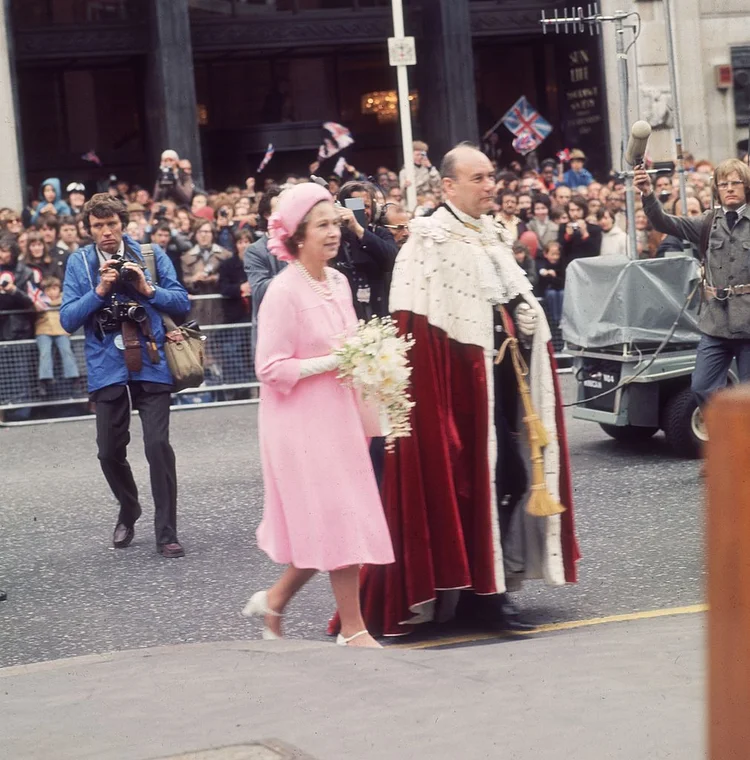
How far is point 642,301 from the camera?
1030cm

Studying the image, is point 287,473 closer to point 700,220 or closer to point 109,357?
point 109,357

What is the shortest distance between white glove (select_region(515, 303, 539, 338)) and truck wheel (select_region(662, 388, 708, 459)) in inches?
161

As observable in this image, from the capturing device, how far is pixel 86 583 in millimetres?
7629

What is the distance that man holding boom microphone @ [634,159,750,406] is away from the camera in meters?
8.81

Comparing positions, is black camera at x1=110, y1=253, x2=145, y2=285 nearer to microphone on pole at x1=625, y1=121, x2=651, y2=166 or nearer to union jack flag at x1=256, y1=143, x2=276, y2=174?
microphone on pole at x1=625, y1=121, x2=651, y2=166

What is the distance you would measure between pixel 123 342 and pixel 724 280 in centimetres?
337

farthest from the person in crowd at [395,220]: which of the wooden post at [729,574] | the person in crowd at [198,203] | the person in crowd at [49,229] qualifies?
the person in crowd at [198,203]

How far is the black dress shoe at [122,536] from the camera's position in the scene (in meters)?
8.45

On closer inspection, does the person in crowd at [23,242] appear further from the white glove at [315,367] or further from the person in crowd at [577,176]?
the white glove at [315,367]

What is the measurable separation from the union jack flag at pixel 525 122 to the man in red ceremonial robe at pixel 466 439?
18078mm

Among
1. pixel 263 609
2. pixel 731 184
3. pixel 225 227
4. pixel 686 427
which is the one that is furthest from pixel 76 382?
pixel 263 609

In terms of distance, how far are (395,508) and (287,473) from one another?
494mm

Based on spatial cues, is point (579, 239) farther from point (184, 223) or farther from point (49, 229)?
point (49, 229)

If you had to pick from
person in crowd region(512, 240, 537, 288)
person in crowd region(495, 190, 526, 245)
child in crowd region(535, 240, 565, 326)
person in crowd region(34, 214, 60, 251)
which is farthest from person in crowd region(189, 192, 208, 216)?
child in crowd region(535, 240, 565, 326)
